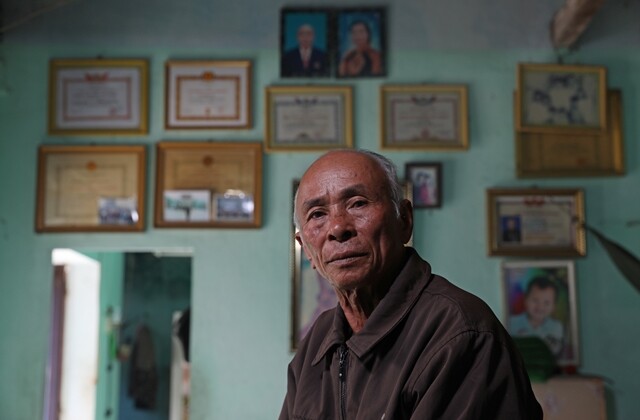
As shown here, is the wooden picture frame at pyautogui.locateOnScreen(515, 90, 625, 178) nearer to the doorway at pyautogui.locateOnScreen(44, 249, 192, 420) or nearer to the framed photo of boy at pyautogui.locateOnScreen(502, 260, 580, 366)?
the framed photo of boy at pyautogui.locateOnScreen(502, 260, 580, 366)

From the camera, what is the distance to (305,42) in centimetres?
405

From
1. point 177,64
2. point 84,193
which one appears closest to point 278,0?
point 177,64

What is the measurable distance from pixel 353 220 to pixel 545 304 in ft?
8.74

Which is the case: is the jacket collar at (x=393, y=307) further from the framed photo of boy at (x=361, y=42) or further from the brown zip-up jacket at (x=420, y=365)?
the framed photo of boy at (x=361, y=42)

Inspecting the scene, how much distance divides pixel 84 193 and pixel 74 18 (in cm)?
89

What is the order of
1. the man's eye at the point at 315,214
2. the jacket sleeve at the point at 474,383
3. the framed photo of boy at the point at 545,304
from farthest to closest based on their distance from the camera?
1. the framed photo of boy at the point at 545,304
2. the man's eye at the point at 315,214
3. the jacket sleeve at the point at 474,383

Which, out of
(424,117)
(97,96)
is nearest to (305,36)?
(424,117)

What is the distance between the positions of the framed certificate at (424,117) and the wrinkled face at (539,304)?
30.5 inches

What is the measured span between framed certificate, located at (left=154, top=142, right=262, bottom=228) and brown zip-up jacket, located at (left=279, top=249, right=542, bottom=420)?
7.99 ft

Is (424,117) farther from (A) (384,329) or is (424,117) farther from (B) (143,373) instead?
(A) (384,329)

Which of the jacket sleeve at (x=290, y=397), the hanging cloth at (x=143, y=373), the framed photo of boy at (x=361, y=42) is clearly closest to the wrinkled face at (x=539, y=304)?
the framed photo of boy at (x=361, y=42)

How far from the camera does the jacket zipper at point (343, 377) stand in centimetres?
139

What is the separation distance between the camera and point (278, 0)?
4.12m

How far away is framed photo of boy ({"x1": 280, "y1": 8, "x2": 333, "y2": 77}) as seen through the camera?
4.04 m
